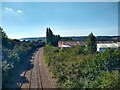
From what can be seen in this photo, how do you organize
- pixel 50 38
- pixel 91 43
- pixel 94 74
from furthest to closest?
pixel 50 38
pixel 91 43
pixel 94 74

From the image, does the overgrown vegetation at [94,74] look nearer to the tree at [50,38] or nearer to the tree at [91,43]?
the tree at [91,43]

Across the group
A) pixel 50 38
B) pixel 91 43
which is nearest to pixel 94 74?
pixel 91 43

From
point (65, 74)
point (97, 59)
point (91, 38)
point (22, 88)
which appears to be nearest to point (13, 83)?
point (22, 88)

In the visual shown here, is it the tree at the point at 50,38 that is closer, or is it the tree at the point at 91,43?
the tree at the point at 91,43

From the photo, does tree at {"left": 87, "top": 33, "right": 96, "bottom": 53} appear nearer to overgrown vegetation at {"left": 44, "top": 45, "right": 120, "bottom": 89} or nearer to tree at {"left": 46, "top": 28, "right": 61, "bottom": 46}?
overgrown vegetation at {"left": 44, "top": 45, "right": 120, "bottom": 89}

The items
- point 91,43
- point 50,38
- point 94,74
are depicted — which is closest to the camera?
point 94,74

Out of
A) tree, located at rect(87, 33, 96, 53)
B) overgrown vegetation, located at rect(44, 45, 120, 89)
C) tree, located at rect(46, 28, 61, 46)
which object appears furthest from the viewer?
tree, located at rect(46, 28, 61, 46)

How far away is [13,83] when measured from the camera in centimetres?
1786

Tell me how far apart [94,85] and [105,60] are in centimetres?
729

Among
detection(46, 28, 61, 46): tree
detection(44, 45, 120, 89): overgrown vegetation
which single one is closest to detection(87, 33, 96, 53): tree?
detection(44, 45, 120, 89): overgrown vegetation

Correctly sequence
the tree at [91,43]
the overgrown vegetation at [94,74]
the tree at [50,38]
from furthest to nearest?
the tree at [50,38], the tree at [91,43], the overgrown vegetation at [94,74]

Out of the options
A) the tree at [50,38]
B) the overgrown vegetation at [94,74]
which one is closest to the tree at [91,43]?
the overgrown vegetation at [94,74]

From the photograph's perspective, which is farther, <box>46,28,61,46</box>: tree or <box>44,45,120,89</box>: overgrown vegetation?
<box>46,28,61,46</box>: tree

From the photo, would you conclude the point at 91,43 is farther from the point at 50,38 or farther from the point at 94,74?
the point at 50,38
